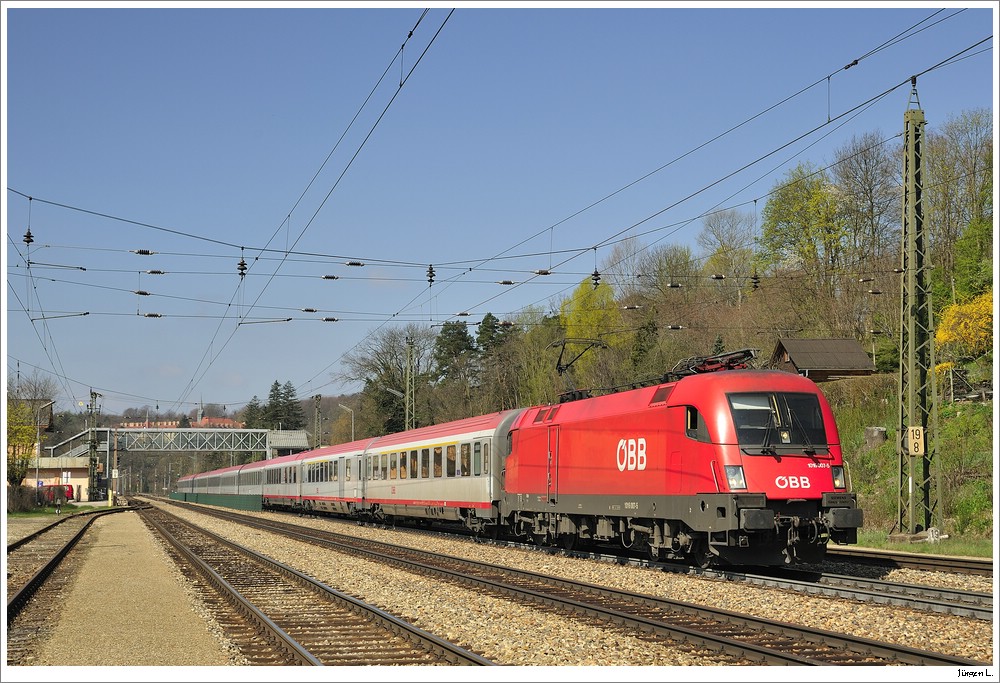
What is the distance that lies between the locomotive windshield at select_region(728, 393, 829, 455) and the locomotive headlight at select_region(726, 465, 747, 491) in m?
0.37

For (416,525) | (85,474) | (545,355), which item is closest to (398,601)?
(416,525)

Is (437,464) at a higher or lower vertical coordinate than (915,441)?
lower

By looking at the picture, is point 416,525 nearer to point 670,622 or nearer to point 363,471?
point 363,471

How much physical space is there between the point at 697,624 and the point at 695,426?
5475 millimetres

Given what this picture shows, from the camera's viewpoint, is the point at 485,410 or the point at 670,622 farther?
the point at 485,410

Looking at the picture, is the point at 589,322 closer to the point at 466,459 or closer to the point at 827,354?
the point at 827,354

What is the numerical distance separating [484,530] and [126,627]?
16833mm

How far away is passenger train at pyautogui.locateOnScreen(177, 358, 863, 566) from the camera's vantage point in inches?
673

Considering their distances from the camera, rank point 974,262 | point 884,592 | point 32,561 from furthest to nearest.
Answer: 1. point 974,262
2. point 32,561
3. point 884,592

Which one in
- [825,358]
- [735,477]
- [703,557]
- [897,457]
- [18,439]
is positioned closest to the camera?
[735,477]

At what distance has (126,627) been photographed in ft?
46.5

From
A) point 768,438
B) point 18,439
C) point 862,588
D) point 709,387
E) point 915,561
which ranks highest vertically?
point 709,387

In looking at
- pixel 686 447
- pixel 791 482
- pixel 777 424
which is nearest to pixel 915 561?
pixel 791 482

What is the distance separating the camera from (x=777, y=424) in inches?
690
